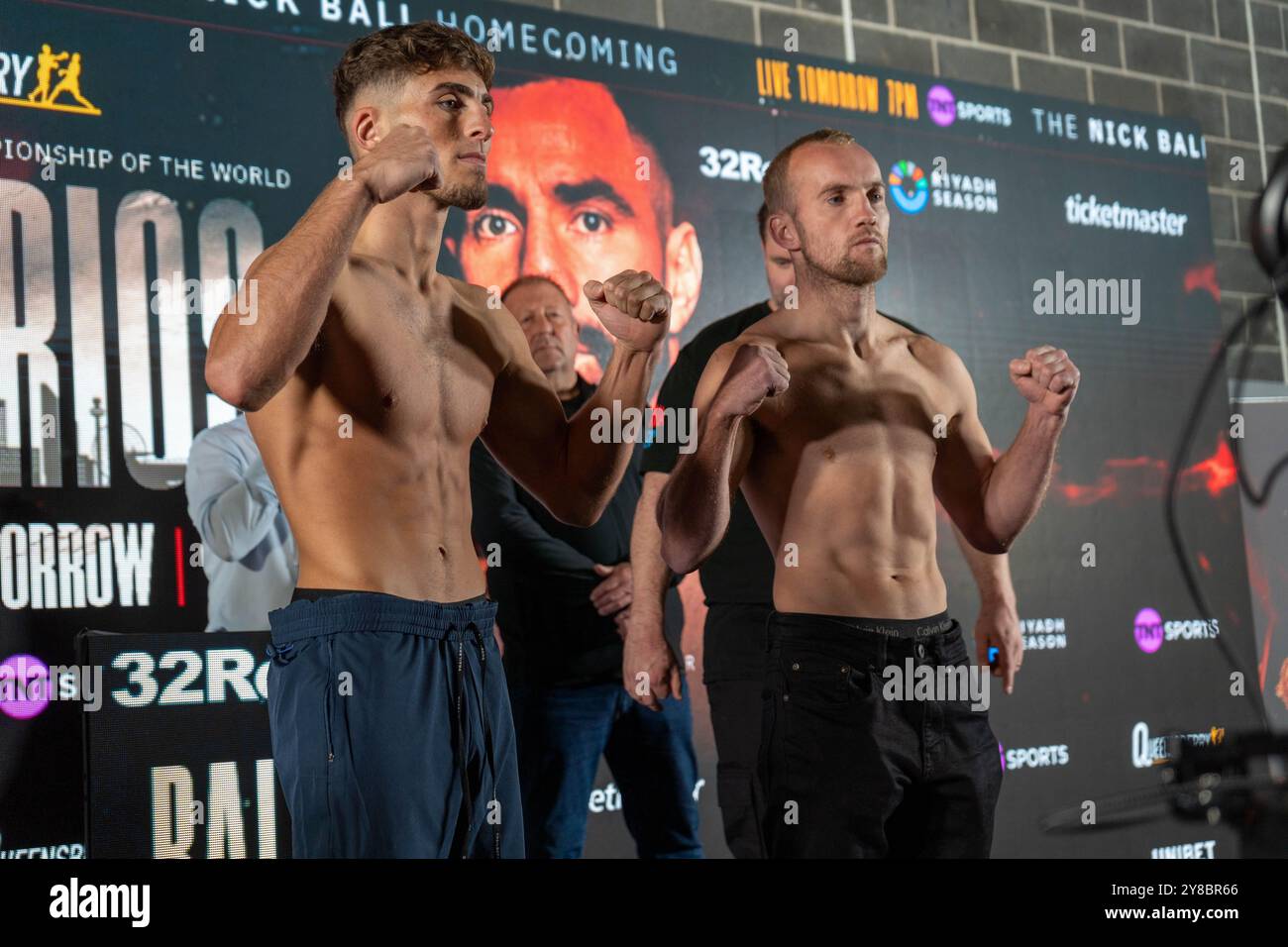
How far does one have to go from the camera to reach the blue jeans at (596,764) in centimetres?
303

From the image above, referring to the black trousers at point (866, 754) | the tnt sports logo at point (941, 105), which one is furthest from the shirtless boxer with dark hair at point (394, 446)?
the tnt sports logo at point (941, 105)

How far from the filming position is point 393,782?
1775 millimetres

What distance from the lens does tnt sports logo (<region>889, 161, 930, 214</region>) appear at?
4199 millimetres

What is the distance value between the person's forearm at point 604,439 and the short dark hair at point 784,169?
0.60 meters

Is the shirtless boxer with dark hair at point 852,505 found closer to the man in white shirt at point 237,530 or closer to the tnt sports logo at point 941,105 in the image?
the man in white shirt at point 237,530

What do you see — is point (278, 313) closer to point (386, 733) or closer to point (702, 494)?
point (386, 733)

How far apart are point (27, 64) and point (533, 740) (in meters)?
1.80

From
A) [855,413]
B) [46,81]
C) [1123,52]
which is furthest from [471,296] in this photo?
[1123,52]

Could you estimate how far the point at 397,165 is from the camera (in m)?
1.81

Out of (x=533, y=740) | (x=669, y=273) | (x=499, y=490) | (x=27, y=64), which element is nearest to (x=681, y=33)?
(x=669, y=273)

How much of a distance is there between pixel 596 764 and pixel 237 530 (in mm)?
957

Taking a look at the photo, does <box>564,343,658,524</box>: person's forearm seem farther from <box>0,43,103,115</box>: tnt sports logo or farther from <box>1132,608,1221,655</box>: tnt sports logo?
<box>1132,608,1221,655</box>: tnt sports logo

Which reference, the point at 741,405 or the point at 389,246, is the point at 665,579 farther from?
the point at 389,246

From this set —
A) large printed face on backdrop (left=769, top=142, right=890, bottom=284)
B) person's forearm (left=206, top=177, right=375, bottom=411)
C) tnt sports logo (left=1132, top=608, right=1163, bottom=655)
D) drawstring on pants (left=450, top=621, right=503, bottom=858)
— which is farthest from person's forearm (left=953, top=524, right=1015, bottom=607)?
tnt sports logo (left=1132, top=608, right=1163, bottom=655)
